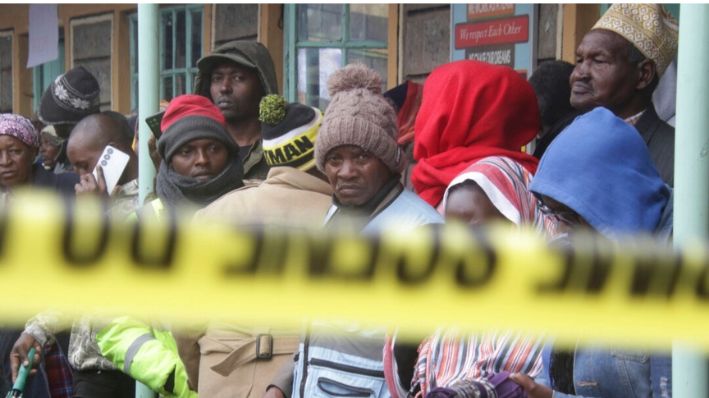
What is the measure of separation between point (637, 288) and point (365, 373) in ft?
5.32

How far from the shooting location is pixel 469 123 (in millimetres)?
3221

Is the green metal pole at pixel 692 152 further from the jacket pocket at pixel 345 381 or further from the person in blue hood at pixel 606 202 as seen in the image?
the jacket pocket at pixel 345 381

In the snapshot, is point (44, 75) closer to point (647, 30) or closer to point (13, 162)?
point (13, 162)

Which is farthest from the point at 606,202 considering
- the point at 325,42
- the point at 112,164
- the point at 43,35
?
the point at 43,35

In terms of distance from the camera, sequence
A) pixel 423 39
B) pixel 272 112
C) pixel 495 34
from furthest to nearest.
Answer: pixel 423 39 < pixel 495 34 < pixel 272 112

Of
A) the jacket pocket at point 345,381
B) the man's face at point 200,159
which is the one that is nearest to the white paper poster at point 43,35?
the man's face at point 200,159

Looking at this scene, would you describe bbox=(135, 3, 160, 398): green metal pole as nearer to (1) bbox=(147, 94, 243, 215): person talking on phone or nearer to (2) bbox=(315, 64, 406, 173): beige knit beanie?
(1) bbox=(147, 94, 243, 215): person talking on phone

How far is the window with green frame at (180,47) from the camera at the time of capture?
27.8 ft

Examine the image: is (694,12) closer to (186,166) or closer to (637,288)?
(637,288)

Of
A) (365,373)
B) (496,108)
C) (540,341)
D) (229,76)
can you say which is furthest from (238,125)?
(540,341)

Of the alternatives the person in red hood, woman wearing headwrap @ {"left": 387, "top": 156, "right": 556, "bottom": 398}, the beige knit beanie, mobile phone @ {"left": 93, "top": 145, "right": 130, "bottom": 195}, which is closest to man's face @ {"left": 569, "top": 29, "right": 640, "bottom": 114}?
the person in red hood

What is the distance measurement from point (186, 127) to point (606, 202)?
1964 mm

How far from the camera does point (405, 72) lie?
22.3 ft

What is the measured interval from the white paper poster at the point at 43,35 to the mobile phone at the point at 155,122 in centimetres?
385
